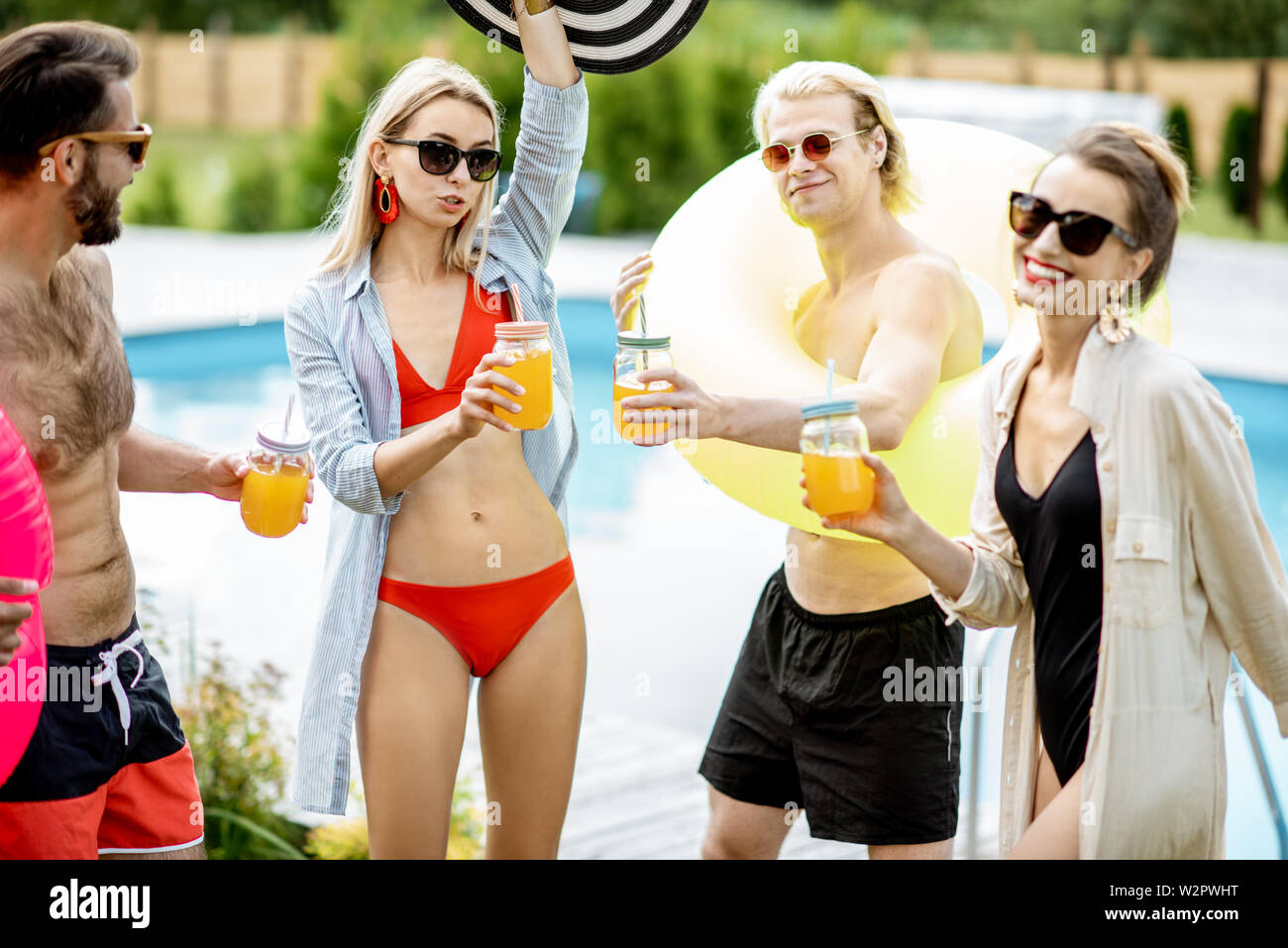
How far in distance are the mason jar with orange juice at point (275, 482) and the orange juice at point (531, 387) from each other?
43 cm

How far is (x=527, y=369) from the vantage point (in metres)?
2.30

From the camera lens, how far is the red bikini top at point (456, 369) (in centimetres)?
246

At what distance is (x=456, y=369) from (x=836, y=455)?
77cm

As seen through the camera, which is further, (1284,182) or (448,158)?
(1284,182)

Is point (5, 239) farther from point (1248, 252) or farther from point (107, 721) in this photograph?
point (1248, 252)

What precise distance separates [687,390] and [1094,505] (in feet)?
2.16

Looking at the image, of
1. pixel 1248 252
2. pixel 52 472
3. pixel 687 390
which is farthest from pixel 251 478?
pixel 1248 252

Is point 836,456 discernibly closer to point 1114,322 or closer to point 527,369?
point 1114,322

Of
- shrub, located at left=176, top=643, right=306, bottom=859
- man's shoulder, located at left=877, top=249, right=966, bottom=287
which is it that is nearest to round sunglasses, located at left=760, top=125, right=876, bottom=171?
man's shoulder, located at left=877, top=249, right=966, bottom=287

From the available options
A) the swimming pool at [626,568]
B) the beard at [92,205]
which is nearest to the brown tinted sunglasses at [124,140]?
the beard at [92,205]

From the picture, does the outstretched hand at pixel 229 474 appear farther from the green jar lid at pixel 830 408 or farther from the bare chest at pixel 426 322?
the green jar lid at pixel 830 408

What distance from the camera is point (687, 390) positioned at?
7.40ft

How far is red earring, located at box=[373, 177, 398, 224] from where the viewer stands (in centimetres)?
252

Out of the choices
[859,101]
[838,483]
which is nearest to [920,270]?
[859,101]
